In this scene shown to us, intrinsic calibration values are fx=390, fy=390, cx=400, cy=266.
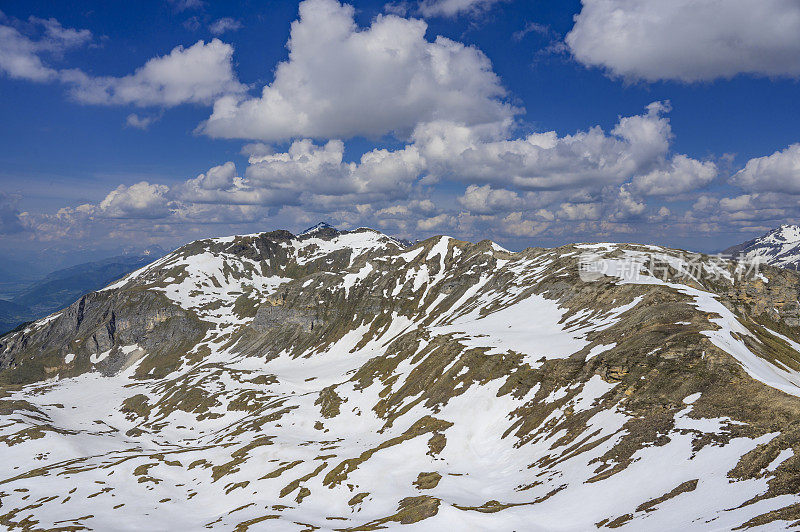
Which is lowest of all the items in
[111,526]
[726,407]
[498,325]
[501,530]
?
[111,526]

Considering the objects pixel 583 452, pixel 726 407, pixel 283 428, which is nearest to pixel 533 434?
pixel 583 452

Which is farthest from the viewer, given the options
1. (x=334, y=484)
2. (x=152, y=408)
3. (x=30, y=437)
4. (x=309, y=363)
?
(x=309, y=363)

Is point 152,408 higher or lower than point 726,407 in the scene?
lower

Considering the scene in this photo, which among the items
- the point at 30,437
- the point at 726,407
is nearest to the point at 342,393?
the point at 726,407

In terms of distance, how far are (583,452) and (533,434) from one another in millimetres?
13212

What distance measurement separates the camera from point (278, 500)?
199ft

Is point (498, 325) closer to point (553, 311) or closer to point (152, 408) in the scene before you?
point (553, 311)

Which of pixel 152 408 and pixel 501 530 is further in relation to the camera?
pixel 152 408

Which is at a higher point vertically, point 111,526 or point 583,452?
point 583,452

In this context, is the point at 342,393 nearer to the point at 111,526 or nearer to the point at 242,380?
the point at 111,526

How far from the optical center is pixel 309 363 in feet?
617

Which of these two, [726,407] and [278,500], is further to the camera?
[278,500]

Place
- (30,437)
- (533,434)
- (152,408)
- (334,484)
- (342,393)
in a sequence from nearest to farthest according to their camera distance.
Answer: (533,434)
(334,484)
(342,393)
(30,437)
(152,408)

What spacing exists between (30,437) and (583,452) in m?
154
